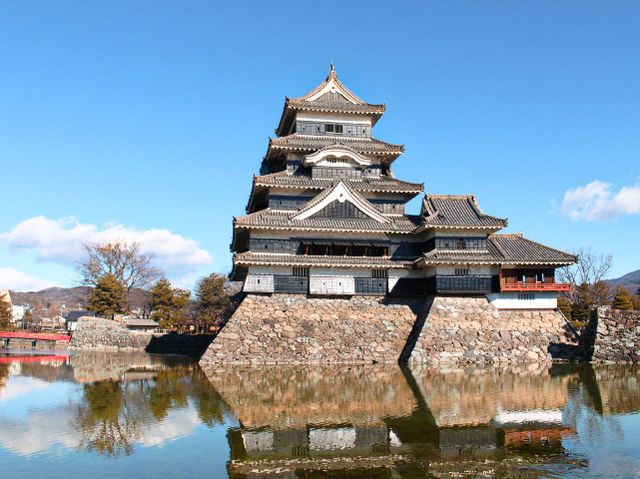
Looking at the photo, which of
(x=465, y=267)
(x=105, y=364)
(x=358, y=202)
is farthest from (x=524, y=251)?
(x=105, y=364)

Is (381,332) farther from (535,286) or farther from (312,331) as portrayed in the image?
(535,286)

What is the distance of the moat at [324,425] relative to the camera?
9.62 m

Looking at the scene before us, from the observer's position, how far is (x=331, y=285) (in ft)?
91.7

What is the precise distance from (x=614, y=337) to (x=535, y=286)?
173 inches

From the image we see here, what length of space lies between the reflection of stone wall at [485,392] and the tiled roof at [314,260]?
20.9 ft

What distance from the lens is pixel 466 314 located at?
27.0m

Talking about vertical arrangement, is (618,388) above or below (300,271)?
below

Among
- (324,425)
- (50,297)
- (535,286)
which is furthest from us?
(50,297)

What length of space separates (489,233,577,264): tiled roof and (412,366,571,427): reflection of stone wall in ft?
19.1

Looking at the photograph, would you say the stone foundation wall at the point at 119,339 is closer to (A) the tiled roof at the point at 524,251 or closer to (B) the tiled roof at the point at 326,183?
(B) the tiled roof at the point at 326,183

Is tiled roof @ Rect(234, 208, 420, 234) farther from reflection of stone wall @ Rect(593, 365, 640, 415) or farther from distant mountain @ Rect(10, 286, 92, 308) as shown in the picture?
distant mountain @ Rect(10, 286, 92, 308)

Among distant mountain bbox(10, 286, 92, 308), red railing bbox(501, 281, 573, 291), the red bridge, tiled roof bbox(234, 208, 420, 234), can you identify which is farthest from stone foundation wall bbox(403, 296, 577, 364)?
distant mountain bbox(10, 286, 92, 308)

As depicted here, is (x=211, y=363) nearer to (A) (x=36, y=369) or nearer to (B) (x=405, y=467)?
(A) (x=36, y=369)

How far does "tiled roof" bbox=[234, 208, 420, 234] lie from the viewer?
27.3 meters
